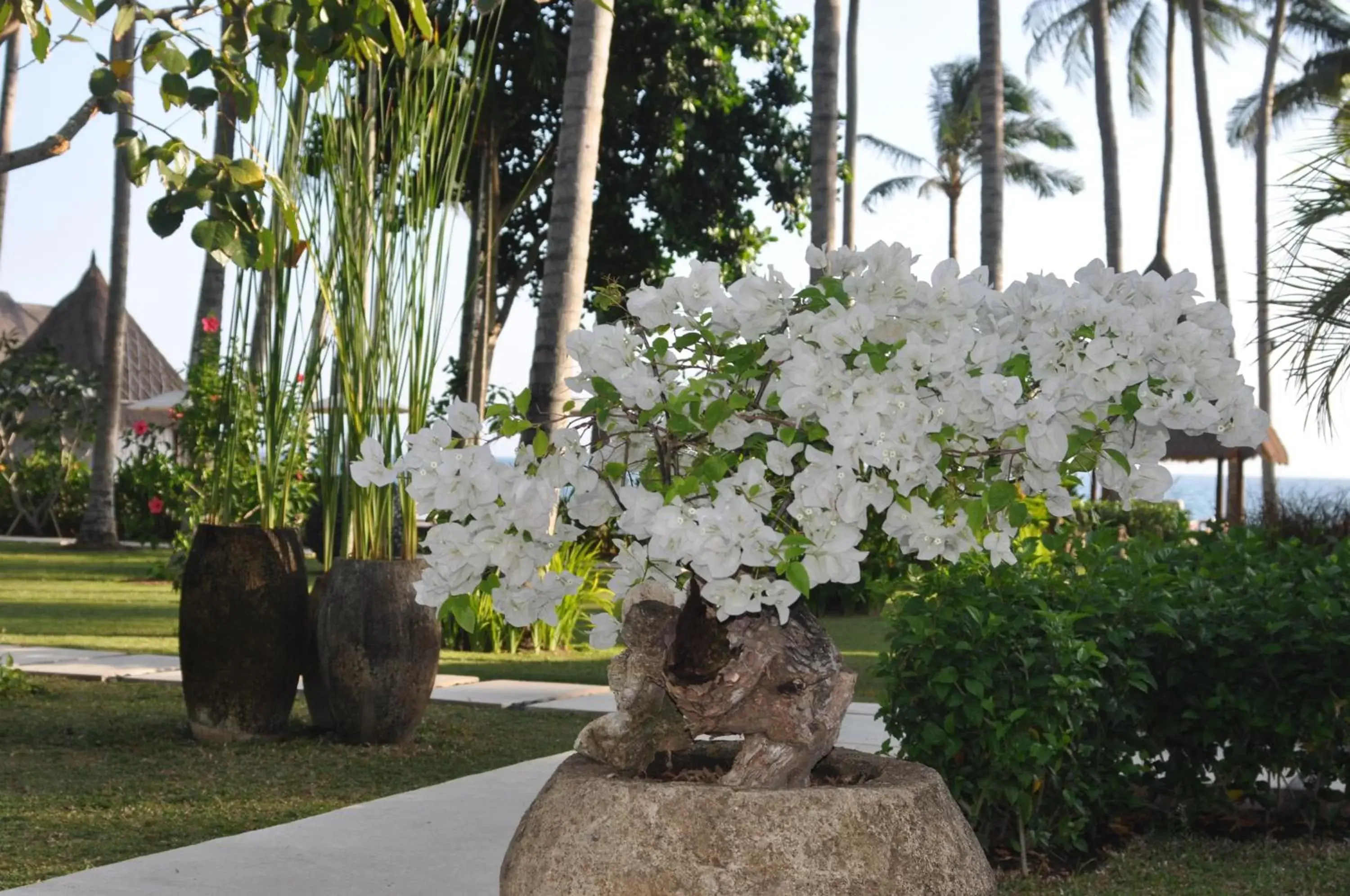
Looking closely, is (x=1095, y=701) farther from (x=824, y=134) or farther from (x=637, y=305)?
(x=824, y=134)

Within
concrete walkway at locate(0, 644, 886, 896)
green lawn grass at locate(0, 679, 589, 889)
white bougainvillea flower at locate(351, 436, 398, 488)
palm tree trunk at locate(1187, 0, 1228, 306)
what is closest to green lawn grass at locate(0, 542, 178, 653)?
green lawn grass at locate(0, 679, 589, 889)

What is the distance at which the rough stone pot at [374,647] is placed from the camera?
16.7 feet

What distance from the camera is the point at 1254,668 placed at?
3898 millimetres

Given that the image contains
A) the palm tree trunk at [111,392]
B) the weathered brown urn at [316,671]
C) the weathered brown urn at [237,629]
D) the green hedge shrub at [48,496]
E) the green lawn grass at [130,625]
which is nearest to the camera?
the weathered brown urn at [237,629]

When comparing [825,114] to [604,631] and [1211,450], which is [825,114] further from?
[1211,450]

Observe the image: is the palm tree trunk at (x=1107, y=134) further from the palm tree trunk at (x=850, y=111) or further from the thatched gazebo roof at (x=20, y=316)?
the thatched gazebo roof at (x=20, y=316)

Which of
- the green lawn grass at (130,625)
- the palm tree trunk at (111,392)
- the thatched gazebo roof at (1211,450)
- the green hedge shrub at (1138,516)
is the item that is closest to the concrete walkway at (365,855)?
the green lawn grass at (130,625)

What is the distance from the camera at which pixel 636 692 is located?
98.3 inches

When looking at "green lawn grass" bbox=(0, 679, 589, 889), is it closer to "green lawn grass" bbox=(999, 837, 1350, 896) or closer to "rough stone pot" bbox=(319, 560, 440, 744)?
"rough stone pot" bbox=(319, 560, 440, 744)

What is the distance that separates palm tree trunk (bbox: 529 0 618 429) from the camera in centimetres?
748

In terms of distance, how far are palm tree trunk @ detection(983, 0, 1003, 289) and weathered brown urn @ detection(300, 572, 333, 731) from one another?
7790 millimetres

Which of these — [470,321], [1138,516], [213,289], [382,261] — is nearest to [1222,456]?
[1138,516]

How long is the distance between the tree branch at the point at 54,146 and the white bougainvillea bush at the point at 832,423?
228 centimetres

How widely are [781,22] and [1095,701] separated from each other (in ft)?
47.4
